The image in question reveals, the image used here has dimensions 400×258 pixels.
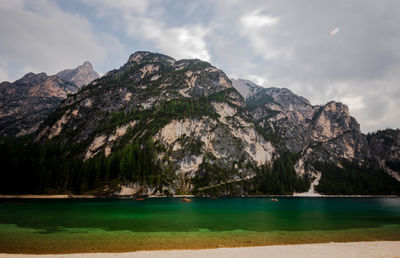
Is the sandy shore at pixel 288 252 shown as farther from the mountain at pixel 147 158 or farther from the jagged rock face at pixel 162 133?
the jagged rock face at pixel 162 133

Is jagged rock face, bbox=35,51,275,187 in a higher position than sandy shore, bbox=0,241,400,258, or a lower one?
higher

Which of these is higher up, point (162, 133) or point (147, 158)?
point (162, 133)

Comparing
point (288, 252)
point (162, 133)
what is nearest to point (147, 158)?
point (162, 133)

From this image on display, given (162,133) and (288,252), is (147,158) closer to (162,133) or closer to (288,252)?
(162,133)

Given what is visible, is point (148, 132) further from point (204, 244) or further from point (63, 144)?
point (204, 244)

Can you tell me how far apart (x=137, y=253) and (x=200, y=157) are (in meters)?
145

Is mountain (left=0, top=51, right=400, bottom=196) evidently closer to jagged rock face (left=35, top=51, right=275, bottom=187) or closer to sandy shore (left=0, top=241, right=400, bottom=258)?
jagged rock face (left=35, top=51, right=275, bottom=187)

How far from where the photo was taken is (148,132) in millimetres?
167125

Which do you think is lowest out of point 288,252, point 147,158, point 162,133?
point 288,252

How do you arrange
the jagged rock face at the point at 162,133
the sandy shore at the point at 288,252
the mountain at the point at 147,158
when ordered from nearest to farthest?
the sandy shore at the point at 288,252, the mountain at the point at 147,158, the jagged rock face at the point at 162,133

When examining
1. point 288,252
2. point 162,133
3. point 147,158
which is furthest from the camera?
point 162,133

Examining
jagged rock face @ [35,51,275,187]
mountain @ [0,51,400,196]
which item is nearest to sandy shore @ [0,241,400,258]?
mountain @ [0,51,400,196]

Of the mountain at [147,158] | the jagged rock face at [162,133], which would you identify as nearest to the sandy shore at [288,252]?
the mountain at [147,158]

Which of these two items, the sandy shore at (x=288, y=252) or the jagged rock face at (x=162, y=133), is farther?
the jagged rock face at (x=162, y=133)
